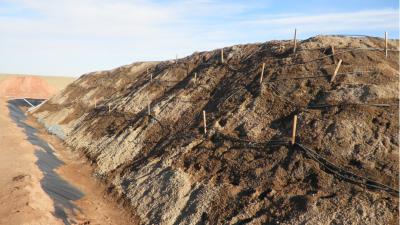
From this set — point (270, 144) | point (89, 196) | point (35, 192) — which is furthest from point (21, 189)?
point (270, 144)

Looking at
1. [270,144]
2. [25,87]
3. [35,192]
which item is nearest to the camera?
[270,144]

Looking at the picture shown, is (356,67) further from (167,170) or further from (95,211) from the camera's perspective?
(95,211)

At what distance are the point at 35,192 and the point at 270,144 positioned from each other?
38.6 ft

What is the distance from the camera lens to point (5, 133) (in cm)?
→ 3256

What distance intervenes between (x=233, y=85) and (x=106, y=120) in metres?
13.5

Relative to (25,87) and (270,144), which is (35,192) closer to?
(270,144)

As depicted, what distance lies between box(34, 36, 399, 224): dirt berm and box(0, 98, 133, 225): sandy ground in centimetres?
97

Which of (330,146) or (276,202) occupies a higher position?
(330,146)

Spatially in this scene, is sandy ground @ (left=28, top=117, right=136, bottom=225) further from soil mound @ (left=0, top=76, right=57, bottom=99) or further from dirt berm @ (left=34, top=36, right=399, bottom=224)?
soil mound @ (left=0, top=76, right=57, bottom=99)

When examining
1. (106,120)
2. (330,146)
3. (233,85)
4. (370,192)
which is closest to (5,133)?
(106,120)

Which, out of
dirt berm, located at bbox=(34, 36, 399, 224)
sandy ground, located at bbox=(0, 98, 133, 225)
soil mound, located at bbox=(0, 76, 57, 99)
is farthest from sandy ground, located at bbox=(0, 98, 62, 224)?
soil mound, located at bbox=(0, 76, 57, 99)

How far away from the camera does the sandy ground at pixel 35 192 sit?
16.3 metres

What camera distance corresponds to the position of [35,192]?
61.5 ft

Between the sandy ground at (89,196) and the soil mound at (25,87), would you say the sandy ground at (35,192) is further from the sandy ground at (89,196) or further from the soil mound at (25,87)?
the soil mound at (25,87)
